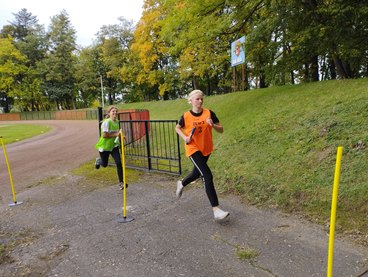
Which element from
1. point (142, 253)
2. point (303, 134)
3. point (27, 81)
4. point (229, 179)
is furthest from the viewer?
point (27, 81)

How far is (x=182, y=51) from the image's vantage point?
670 inches

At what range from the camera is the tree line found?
11773 mm

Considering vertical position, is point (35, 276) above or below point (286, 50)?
below

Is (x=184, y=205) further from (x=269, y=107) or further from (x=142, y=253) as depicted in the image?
(x=269, y=107)

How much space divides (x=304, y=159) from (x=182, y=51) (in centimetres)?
1270

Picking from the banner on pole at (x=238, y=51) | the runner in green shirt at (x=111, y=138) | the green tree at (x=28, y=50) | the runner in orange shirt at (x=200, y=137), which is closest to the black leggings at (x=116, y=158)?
the runner in green shirt at (x=111, y=138)

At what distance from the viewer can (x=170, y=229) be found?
172 inches

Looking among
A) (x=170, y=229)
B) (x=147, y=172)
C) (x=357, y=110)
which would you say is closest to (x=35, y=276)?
(x=170, y=229)

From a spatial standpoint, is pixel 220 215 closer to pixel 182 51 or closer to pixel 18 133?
pixel 182 51

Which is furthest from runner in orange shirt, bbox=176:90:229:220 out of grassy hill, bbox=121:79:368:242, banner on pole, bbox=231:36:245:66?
banner on pole, bbox=231:36:245:66

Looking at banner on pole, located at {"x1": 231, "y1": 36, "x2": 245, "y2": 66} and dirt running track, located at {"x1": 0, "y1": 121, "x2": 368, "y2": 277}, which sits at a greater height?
banner on pole, located at {"x1": 231, "y1": 36, "x2": 245, "y2": 66}

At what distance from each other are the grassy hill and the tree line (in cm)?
412

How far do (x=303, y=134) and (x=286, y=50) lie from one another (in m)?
9.07

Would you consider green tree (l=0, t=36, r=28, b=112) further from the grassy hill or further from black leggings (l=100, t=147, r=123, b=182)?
the grassy hill
